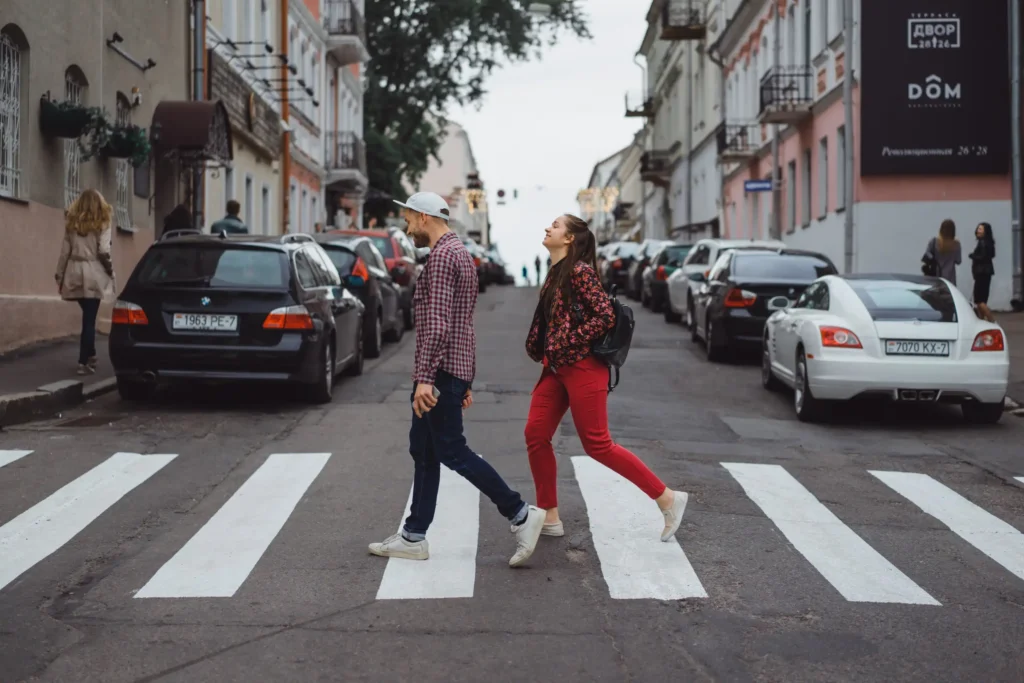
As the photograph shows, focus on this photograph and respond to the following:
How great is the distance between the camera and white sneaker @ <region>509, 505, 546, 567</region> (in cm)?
670

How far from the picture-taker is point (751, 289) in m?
17.5

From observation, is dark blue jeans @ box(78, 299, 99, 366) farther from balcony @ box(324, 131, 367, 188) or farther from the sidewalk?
balcony @ box(324, 131, 367, 188)

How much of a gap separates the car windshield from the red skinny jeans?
228 inches

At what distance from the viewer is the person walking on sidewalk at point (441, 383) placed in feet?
21.3

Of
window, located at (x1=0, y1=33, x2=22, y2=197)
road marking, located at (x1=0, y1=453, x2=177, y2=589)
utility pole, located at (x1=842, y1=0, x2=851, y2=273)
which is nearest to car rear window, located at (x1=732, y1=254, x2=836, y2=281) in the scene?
utility pole, located at (x1=842, y1=0, x2=851, y2=273)

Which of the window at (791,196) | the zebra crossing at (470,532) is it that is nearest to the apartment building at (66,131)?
the zebra crossing at (470,532)

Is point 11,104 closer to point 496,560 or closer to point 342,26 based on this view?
point 496,560

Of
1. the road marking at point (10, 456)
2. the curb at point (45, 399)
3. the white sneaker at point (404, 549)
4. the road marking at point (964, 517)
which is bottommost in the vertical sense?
the road marking at point (964, 517)

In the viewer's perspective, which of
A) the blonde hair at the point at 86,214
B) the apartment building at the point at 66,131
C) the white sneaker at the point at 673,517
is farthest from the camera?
the apartment building at the point at 66,131

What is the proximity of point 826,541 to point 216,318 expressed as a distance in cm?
656

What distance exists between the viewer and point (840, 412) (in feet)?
43.9

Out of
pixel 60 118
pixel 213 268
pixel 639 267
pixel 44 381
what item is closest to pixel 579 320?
pixel 213 268

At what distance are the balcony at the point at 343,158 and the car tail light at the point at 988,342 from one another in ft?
107

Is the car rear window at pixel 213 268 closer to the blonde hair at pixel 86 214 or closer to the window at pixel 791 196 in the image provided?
the blonde hair at pixel 86 214
